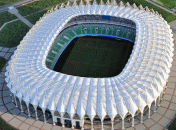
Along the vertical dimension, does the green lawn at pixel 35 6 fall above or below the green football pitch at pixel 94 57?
above

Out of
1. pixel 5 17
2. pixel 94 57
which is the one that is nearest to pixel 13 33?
pixel 5 17

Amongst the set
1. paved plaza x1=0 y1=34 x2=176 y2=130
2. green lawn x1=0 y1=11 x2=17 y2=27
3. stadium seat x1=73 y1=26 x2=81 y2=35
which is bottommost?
paved plaza x1=0 y1=34 x2=176 y2=130

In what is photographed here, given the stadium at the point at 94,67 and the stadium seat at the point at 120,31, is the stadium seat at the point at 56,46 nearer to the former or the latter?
the stadium at the point at 94,67

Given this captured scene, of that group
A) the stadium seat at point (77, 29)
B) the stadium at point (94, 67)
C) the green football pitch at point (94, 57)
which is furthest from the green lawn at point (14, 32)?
the green football pitch at point (94, 57)

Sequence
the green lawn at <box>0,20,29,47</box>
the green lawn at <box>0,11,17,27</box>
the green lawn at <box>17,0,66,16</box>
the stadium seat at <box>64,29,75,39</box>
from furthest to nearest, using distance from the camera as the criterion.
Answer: the green lawn at <box>17,0,66,16</box> → the green lawn at <box>0,11,17,27</box> → the green lawn at <box>0,20,29,47</box> → the stadium seat at <box>64,29,75,39</box>

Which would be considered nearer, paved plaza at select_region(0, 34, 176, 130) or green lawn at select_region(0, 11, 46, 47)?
paved plaza at select_region(0, 34, 176, 130)

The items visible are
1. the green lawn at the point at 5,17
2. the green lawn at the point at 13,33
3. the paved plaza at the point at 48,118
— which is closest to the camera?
the paved plaza at the point at 48,118

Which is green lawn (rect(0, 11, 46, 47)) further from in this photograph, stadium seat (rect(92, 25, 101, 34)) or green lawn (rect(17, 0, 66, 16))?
stadium seat (rect(92, 25, 101, 34))

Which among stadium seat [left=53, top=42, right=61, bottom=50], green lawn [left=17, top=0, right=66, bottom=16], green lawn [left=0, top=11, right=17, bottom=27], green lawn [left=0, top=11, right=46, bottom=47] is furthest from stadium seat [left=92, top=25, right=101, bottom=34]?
green lawn [left=0, top=11, right=17, bottom=27]

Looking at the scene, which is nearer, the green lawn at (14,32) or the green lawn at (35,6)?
the green lawn at (14,32)

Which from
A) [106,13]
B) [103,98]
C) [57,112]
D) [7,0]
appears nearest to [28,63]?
[57,112]

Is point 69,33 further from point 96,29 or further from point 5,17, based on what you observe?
point 5,17
